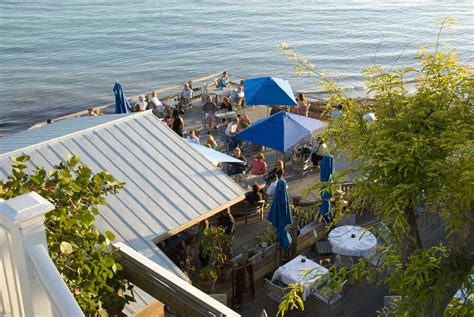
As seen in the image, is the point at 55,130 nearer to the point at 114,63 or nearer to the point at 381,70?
the point at 381,70

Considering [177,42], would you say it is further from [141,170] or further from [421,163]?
[421,163]

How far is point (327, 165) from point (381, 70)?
653 cm

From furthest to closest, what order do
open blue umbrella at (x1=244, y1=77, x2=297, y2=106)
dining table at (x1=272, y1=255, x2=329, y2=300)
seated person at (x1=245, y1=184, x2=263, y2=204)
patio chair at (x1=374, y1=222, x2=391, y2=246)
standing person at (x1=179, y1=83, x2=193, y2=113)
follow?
standing person at (x1=179, y1=83, x2=193, y2=113) < open blue umbrella at (x1=244, y1=77, x2=297, y2=106) < seated person at (x1=245, y1=184, x2=263, y2=204) < dining table at (x1=272, y1=255, x2=329, y2=300) < patio chair at (x1=374, y1=222, x2=391, y2=246)

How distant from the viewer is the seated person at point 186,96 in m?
19.5

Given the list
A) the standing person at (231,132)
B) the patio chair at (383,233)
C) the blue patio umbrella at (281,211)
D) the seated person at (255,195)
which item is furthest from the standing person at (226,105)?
the blue patio umbrella at (281,211)

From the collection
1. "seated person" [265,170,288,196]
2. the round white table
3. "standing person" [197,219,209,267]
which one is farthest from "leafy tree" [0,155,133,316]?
"seated person" [265,170,288,196]

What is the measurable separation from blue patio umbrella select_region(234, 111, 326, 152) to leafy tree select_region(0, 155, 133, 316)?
9631mm

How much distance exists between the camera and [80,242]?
352 centimetres

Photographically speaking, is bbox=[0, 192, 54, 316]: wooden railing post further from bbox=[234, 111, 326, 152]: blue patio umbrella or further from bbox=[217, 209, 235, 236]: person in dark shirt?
bbox=[234, 111, 326, 152]: blue patio umbrella

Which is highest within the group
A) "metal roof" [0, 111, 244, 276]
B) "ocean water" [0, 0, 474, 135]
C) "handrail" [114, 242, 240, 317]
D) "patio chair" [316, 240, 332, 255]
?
"handrail" [114, 242, 240, 317]

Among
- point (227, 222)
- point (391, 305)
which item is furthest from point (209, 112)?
point (391, 305)

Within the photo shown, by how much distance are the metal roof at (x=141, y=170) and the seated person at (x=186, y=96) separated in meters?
9.26

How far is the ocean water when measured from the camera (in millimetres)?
34062

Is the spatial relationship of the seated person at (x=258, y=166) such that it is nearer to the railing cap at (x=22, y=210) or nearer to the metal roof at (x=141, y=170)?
the metal roof at (x=141, y=170)
